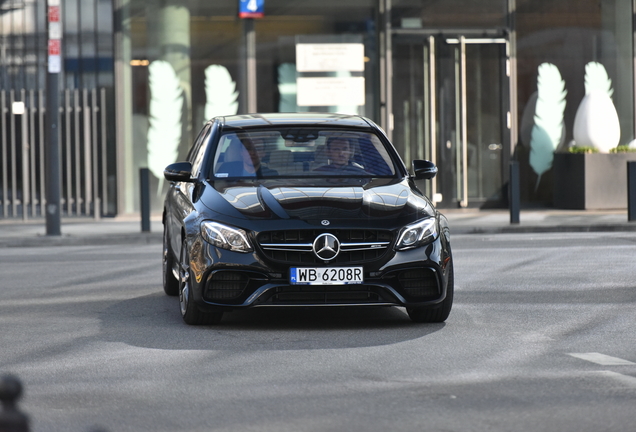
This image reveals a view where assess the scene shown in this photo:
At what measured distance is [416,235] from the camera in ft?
26.4

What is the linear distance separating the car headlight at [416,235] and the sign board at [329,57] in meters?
12.8

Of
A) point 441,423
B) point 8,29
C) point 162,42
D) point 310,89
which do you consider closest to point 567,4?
point 310,89

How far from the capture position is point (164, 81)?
20578 millimetres

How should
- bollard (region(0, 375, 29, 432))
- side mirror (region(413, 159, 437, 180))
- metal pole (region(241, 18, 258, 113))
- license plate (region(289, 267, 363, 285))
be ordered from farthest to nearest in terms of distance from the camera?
metal pole (region(241, 18, 258, 113)) < side mirror (region(413, 159, 437, 180)) < license plate (region(289, 267, 363, 285)) < bollard (region(0, 375, 29, 432))

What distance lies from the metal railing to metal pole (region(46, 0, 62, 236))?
119 inches

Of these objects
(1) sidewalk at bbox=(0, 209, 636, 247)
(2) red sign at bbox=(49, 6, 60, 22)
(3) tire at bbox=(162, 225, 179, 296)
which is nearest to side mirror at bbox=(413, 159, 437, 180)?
(3) tire at bbox=(162, 225, 179, 296)

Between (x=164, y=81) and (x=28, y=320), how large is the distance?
39.8 feet

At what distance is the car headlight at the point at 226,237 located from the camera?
26.0 ft

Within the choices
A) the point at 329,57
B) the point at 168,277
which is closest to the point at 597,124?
the point at 329,57

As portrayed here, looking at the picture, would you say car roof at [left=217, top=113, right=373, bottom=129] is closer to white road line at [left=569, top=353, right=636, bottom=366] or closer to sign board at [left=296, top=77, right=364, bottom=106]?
white road line at [left=569, top=353, right=636, bottom=366]

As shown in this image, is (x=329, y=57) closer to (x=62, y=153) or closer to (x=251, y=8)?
(x=251, y=8)

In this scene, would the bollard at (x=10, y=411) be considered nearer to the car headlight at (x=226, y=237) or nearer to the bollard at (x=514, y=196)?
the car headlight at (x=226, y=237)

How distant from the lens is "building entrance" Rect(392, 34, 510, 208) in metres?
20.9

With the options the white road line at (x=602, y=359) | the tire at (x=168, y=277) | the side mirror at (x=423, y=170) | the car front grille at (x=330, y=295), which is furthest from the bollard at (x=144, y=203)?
the white road line at (x=602, y=359)
